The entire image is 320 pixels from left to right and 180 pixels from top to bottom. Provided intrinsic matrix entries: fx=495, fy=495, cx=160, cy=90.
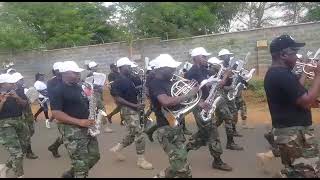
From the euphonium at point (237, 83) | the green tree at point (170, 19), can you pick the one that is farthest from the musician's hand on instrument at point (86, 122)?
the green tree at point (170, 19)

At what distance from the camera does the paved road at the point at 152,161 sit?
7297 mm

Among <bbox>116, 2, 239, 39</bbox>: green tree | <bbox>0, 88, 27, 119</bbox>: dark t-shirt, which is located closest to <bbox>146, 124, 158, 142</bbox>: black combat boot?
<bbox>0, 88, 27, 119</bbox>: dark t-shirt

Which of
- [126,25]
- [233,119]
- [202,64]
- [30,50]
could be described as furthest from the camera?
[126,25]

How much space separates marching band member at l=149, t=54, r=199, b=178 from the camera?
5.72 metres

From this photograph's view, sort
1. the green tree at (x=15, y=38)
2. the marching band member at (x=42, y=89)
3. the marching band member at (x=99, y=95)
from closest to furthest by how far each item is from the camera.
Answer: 1. the marching band member at (x=99, y=95)
2. the marching band member at (x=42, y=89)
3. the green tree at (x=15, y=38)

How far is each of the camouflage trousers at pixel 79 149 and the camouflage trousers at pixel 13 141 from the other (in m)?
1.39

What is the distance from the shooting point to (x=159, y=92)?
5.75 meters

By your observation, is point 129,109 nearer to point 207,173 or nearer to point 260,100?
point 207,173

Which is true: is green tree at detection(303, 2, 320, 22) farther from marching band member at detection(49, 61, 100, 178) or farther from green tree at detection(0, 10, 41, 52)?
marching band member at detection(49, 61, 100, 178)

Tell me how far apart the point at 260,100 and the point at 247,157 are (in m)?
6.67

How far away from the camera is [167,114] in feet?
19.3

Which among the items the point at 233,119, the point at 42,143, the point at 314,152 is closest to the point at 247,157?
the point at 233,119

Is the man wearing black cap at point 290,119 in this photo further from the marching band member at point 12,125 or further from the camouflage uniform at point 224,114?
the marching band member at point 12,125

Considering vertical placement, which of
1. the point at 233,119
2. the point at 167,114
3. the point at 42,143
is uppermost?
the point at 167,114
